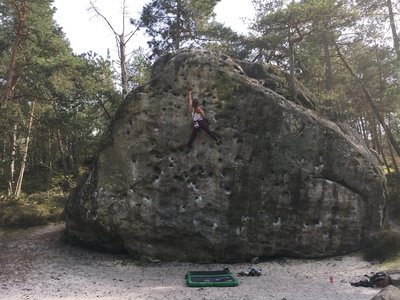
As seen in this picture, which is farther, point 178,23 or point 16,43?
point 178,23

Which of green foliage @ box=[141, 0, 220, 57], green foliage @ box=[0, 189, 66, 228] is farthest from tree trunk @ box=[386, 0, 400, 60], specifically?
green foliage @ box=[0, 189, 66, 228]

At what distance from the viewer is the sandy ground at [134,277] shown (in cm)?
937

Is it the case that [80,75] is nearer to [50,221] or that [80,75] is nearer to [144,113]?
[144,113]

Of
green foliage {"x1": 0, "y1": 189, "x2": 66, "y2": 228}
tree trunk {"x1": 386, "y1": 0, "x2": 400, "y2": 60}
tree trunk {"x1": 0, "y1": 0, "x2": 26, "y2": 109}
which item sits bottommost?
green foliage {"x1": 0, "y1": 189, "x2": 66, "y2": 228}

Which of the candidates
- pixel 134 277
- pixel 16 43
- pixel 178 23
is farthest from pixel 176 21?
pixel 134 277

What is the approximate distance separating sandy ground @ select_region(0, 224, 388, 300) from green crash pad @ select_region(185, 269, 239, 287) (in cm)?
16

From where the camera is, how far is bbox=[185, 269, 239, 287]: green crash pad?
9922 mm

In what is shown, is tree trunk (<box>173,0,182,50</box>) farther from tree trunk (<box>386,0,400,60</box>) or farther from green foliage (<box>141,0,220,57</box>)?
tree trunk (<box>386,0,400,60</box>)

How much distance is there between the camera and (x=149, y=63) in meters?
23.3

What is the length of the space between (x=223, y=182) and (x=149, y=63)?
42.4 feet

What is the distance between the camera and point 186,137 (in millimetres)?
12891

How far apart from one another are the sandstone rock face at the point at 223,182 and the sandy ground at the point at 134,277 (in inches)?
21.1

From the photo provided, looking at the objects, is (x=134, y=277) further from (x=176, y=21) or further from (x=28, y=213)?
(x=176, y=21)

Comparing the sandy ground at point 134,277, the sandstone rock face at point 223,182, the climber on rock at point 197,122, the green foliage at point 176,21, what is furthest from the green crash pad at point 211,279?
the green foliage at point 176,21
